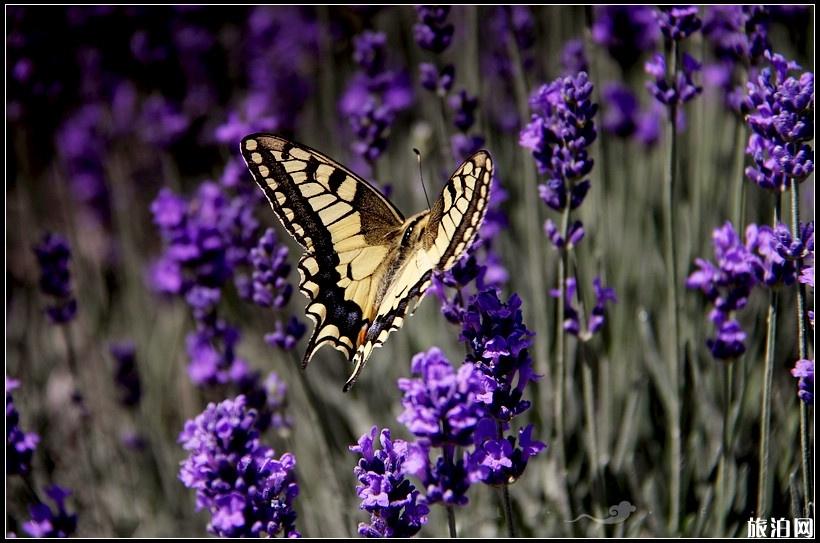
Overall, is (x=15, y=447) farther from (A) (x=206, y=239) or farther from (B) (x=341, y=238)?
(B) (x=341, y=238)

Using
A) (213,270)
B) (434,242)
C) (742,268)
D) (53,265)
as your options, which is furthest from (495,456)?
(53,265)

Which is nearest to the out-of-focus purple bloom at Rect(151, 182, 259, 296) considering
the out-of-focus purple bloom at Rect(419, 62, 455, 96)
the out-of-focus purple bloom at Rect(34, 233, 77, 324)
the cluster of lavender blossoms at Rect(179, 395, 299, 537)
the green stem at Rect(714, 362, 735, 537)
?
the out-of-focus purple bloom at Rect(34, 233, 77, 324)

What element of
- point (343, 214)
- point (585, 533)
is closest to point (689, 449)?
point (585, 533)

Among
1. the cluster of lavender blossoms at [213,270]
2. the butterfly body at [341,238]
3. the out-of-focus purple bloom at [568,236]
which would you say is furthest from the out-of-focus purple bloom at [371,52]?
the out-of-focus purple bloom at [568,236]

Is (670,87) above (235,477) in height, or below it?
above

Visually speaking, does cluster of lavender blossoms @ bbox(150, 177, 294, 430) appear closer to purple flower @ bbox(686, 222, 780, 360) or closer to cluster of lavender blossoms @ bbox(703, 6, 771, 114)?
purple flower @ bbox(686, 222, 780, 360)

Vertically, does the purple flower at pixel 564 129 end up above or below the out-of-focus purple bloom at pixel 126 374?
above

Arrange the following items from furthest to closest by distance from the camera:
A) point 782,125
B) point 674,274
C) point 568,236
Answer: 1. point 674,274
2. point 568,236
3. point 782,125

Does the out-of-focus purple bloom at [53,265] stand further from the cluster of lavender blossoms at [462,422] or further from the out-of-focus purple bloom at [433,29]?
the cluster of lavender blossoms at [462,422]
